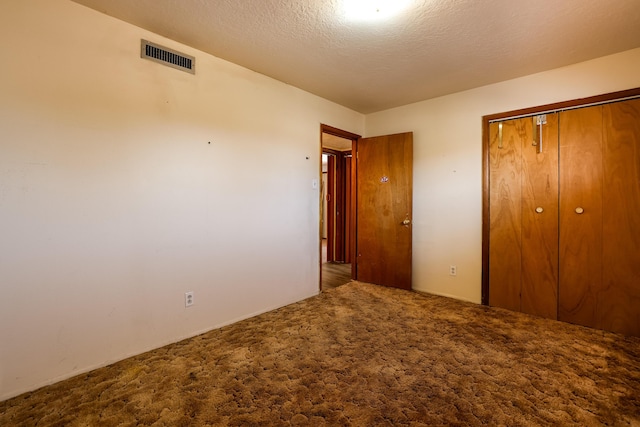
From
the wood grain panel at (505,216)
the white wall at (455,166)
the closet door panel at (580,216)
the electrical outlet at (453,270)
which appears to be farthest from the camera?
the electrical outlet at (453,270)

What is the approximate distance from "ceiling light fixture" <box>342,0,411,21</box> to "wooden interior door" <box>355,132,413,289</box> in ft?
6.55

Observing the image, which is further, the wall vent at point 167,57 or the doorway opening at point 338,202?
the doorway opening at point 338,202

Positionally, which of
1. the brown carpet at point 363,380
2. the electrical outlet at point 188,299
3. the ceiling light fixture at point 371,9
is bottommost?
the brown carpet at point 363,380

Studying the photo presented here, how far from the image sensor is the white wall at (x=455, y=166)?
298 cm

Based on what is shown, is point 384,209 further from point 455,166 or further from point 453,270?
point 453,270

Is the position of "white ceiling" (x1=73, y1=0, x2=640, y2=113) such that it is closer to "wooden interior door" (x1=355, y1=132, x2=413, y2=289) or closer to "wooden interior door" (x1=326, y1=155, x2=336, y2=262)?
"wooden interior door" (x1=355, y1=132, x2=413, y2=289)

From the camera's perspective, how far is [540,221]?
2953 millimetres

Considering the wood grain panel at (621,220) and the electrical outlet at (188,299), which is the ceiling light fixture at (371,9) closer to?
the wood grain panel at (621,220)

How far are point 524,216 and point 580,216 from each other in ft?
1.44

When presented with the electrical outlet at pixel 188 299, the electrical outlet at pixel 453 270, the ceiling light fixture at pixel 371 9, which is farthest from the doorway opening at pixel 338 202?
the ceiling light fixture at pixel 371 9

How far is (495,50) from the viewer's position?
2482 mm

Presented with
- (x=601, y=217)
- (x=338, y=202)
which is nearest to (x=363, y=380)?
(x=601, y=217)

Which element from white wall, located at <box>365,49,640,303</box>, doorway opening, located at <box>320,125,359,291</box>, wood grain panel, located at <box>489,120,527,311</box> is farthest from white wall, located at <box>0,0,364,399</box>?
doorway opening, located at <box>320,125,359,291</box>

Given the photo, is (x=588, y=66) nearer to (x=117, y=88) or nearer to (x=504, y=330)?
(x=504, y=330)
